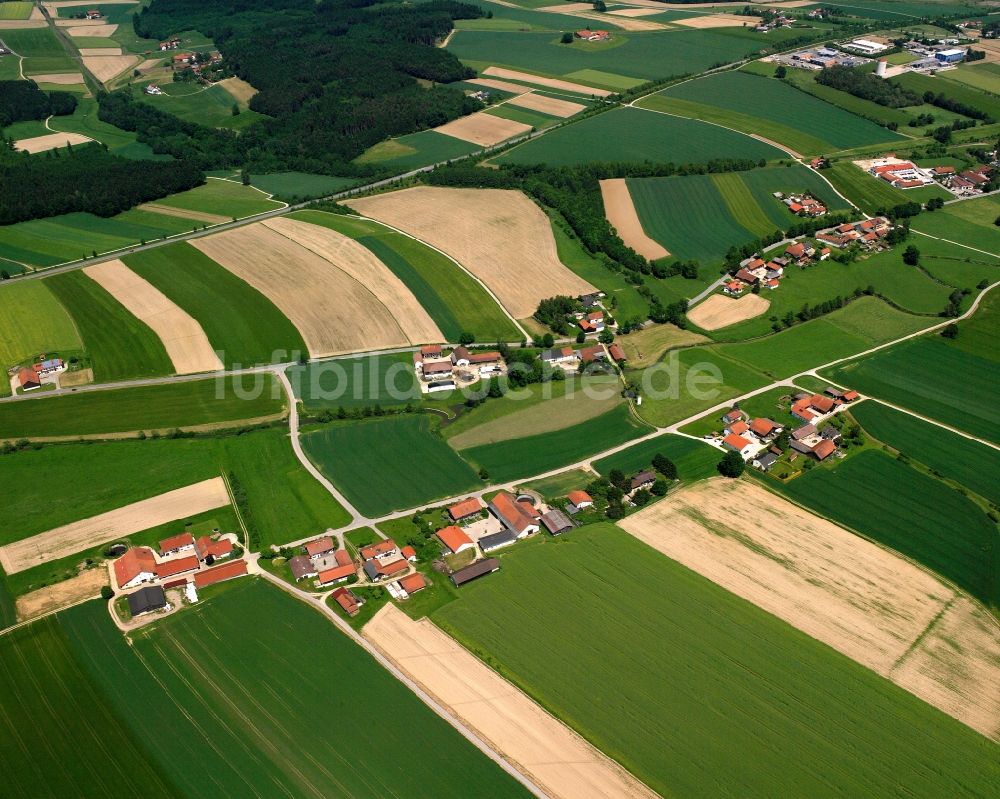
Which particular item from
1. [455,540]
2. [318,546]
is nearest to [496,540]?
[455,540]

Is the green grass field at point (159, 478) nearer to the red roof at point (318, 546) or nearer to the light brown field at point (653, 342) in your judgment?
the red roof at point (318, 546)

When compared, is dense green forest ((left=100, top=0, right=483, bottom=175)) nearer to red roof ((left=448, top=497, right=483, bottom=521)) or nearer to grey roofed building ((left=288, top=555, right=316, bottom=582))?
red roof ((left=448, top=497, right=483, bottom=521))

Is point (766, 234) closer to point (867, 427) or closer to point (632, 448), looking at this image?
point (867, 427)

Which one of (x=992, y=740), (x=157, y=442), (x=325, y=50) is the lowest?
(x=992, y=740)

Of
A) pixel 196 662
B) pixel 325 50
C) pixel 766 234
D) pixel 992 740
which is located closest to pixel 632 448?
pixel 992 740

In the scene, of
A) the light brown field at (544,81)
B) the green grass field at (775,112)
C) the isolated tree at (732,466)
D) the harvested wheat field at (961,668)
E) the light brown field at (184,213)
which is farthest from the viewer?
the light brown field at (544,81)

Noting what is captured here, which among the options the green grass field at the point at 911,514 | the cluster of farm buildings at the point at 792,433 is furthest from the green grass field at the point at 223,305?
the green grass field at the point at 911,514
